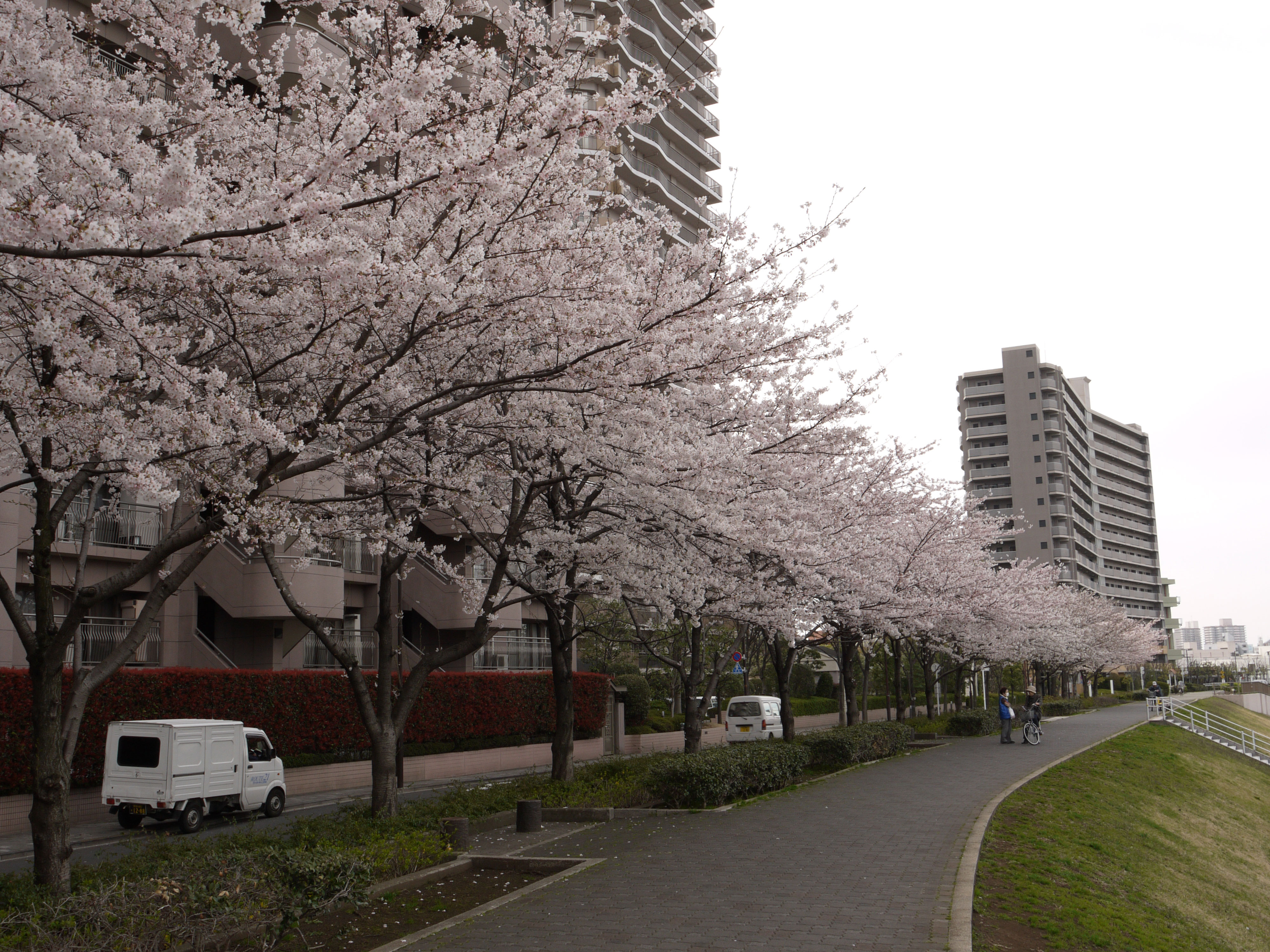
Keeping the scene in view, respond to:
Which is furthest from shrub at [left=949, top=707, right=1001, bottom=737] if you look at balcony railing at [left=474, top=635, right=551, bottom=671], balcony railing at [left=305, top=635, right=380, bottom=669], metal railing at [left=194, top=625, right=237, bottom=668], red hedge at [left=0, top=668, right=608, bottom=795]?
metal railing at [left=194, top=625, right=237, bottom=668]

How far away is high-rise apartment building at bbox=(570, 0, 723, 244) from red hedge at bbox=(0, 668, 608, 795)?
26.4 metres

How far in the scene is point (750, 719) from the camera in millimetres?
29578

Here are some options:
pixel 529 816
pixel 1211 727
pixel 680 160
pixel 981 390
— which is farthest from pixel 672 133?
pixel 981 390

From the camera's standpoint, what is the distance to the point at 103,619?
822 inches

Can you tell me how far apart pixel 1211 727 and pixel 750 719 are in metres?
22.4

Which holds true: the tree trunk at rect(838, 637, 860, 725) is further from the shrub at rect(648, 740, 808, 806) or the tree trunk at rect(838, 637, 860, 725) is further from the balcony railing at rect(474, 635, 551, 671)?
the balcony railing at rect(474, 635, 551, 671)

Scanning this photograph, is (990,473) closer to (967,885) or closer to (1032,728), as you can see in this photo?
(1032,728)

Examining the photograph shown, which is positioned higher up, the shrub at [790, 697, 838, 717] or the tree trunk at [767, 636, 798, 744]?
the tree trunk at [767, 636, 798, 744]

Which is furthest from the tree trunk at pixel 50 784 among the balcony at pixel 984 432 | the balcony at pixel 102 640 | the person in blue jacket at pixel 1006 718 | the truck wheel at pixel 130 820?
the balcony at pixel 984 432

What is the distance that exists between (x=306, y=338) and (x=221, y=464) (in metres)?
1.58

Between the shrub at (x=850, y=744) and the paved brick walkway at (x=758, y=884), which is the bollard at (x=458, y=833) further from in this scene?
the shrub at (x=850, y=744)

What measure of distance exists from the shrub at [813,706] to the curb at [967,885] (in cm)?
2651

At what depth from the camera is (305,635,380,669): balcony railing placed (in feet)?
83.8

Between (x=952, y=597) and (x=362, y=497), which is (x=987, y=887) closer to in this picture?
(x=362, y=497)
